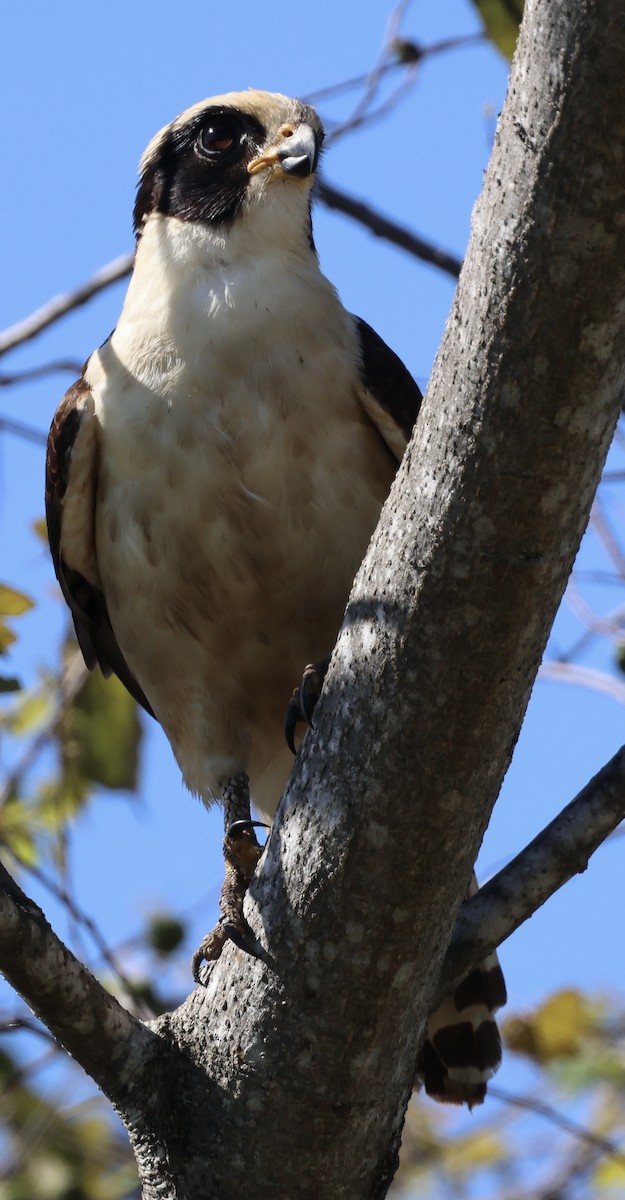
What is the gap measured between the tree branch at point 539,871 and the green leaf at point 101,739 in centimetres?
137

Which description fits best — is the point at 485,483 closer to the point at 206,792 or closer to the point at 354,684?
the point at 354,684

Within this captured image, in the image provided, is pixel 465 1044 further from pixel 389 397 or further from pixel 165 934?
pixel 389 397

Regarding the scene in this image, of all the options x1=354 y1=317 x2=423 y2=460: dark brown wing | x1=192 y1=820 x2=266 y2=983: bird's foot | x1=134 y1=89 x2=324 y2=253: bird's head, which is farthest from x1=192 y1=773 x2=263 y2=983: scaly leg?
x1=134 y1=89 x2=324 y2=253: bird's head

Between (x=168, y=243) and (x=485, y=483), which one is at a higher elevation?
(x=168, y=243)

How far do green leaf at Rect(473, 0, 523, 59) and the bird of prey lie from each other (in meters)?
0.51

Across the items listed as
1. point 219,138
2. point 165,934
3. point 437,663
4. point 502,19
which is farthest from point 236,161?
point 165,934

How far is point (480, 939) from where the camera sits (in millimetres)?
2656

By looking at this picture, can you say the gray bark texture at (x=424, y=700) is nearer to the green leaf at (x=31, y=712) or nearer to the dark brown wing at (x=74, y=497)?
the dark brown wing at (x=74, y=497)

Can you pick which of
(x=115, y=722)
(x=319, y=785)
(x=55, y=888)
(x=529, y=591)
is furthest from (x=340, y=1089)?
(x=115, y=722)

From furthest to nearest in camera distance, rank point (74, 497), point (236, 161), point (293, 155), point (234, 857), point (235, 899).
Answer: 1. point (236, 161)
2. point (293, 155)
3. point (74, 497)
4. point (234, 857)
5. point (235, 899)

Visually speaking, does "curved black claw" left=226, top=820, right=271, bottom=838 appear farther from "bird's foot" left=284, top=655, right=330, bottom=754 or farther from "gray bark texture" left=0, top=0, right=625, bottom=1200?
"gray bark texture" left=0, top=0, right=625, bottom=1200

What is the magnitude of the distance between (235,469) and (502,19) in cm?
146

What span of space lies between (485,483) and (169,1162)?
4.28 feet

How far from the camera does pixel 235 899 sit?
2861 mm
